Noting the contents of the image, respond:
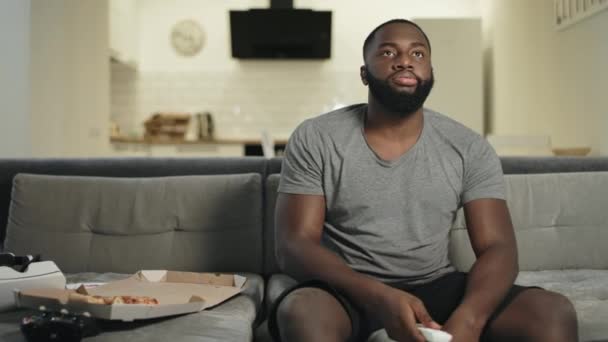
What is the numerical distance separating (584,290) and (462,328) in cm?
76

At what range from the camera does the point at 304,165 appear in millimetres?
1623

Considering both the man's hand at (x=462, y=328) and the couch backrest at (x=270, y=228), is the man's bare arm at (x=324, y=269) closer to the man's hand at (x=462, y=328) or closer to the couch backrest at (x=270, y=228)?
the man's hand at (x=462, y=328)

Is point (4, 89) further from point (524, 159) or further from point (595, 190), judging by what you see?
point (595, 190)

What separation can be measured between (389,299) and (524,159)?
135 cm

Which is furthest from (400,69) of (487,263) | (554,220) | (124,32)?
(124,32)

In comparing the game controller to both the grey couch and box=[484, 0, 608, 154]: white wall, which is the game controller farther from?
box=[484, 0, 608, 154]: white wall

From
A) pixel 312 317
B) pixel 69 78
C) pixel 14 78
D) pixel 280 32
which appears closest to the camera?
pixel 312 317

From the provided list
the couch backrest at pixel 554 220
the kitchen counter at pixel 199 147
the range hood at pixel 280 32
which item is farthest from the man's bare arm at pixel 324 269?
the range hood at pixel 280 32

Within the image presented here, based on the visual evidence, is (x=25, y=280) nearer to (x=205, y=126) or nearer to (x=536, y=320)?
(x=536, y=320)

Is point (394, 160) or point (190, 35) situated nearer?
point (394, 160)

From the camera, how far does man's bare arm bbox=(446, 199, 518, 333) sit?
1.35 meters

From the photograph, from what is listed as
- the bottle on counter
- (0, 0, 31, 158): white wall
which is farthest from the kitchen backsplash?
(0, 0, 31, 158): white wall

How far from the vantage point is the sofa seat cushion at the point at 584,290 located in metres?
1.53

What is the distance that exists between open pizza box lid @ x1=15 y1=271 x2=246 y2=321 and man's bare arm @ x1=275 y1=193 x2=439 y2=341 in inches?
8.8
